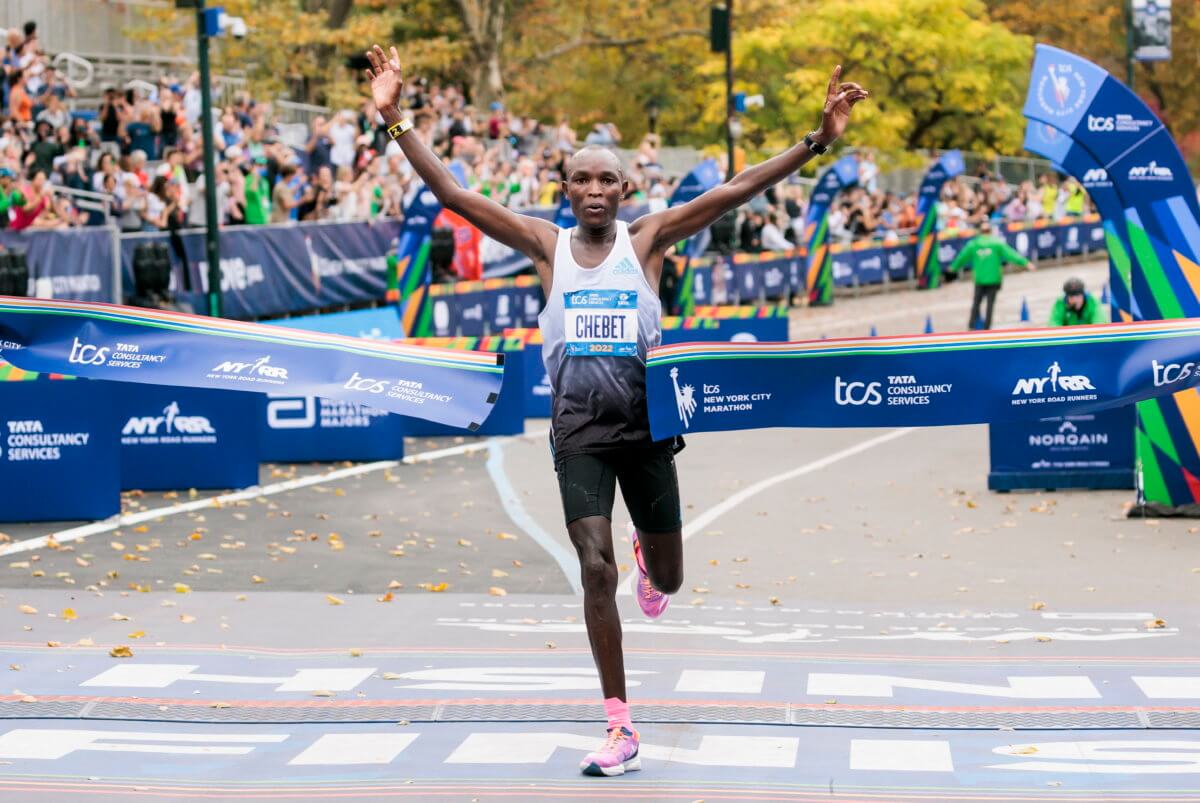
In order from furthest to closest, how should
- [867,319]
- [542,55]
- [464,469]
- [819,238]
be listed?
[542,55], [819,238], [867,319], [464,469]

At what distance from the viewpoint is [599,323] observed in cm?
675

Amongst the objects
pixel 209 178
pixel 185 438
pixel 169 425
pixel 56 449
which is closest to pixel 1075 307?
pixel 185 438

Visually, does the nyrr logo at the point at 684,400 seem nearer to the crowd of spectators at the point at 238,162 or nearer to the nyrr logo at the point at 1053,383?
the nyrr logo at the point at 1053,383

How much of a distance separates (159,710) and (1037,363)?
3.75 metres

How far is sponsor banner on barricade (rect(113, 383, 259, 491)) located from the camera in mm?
15133

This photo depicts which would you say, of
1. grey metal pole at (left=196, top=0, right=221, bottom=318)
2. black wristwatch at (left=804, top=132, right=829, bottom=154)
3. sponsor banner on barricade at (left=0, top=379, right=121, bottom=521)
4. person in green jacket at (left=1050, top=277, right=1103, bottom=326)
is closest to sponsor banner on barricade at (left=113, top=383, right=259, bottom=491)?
sponsor banner on barricade at (left=0, top=379, right=121, bottom=521)

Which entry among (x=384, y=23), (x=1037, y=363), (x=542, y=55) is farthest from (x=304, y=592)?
(x=542, y=55)

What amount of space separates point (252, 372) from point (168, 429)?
7.27m

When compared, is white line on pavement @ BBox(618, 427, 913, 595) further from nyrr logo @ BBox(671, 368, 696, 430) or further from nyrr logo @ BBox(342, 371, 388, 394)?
nyrr logo @ BBox(671, 368, 696, 430)

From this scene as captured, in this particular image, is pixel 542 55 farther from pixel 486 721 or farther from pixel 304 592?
pixel 486 721

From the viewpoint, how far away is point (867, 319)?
113ft

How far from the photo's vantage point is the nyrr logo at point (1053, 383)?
25.7ft

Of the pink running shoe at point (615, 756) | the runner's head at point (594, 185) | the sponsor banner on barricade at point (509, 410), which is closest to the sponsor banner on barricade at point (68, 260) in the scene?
the sponsor banner on barricade at point (509, 410)

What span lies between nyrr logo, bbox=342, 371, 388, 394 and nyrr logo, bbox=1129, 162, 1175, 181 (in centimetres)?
749
